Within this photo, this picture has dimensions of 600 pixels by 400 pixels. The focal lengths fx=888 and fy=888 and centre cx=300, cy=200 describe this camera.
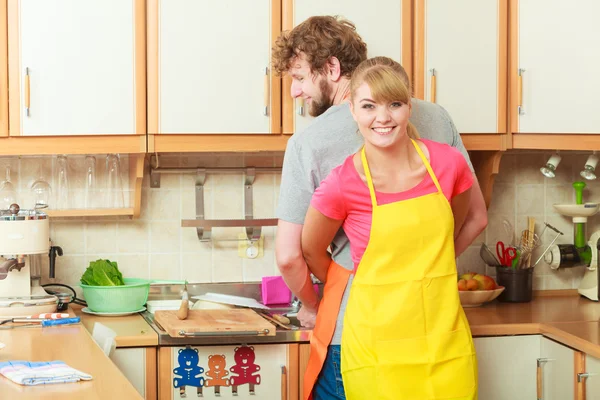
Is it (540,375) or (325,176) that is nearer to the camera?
(325,176)

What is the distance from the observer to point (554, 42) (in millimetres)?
3180

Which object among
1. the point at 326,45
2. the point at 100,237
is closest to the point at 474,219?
the point at 326,45

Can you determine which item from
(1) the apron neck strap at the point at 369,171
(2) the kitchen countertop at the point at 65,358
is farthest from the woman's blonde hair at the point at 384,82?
(2) the kitchen countertop at the point at 65,358

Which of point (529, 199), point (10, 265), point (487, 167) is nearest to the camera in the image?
point (10, 265)

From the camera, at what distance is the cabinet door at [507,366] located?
2871mm

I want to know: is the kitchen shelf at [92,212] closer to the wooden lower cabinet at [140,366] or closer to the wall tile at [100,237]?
the wall tile at [100,237]

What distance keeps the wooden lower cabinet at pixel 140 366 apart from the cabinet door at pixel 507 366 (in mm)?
1031

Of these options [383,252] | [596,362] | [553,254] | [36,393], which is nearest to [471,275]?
[553,254]

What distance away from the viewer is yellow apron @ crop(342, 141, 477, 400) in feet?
6.63

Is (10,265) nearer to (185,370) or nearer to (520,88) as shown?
(185,370)

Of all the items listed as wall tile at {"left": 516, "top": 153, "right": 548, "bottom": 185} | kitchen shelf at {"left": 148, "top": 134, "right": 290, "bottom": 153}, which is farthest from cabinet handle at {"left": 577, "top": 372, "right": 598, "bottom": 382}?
kitchen shelf at {"left": 148, "top": 134, "right": 290, "bottom": 153}

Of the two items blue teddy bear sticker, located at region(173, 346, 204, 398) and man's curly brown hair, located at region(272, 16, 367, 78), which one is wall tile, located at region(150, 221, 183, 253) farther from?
man's curly brown hair, located at region(272, 16, 367, 78)

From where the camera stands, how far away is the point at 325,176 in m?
2.23

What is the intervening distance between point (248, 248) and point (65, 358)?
1.30 m
